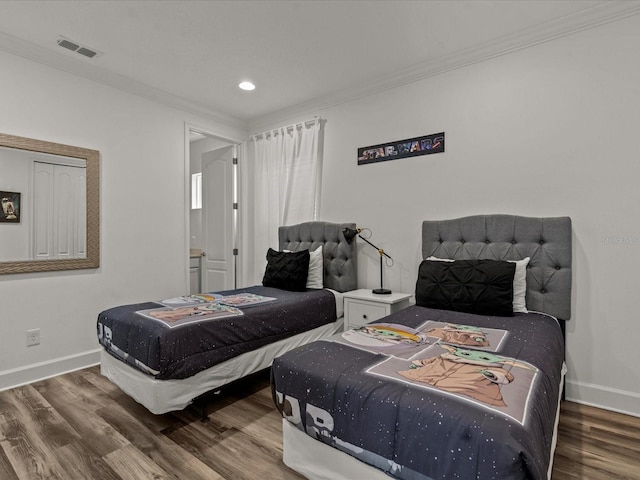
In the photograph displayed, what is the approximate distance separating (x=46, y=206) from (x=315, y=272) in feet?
7.71

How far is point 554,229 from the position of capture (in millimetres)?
2432

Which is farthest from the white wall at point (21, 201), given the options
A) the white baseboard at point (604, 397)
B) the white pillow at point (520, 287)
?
the white baseboard at point (604, 397)

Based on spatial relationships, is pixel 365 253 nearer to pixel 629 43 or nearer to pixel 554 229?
pixel 554 229

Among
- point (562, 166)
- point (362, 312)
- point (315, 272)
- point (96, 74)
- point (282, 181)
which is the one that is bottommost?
point (362, 312)

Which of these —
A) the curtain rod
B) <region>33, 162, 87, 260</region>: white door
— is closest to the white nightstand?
the curtain rod

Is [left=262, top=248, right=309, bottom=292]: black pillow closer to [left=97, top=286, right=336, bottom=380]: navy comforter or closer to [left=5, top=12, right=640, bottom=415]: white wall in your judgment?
[left=97, top=286, right=336, bottom=380]: navy comforter

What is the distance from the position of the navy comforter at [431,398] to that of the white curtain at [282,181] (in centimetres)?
226

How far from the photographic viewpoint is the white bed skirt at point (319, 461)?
1.33m

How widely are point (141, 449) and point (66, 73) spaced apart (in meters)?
3.02

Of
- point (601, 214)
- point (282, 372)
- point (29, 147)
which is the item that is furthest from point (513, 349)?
point (29, 147)

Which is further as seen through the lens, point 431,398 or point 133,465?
point 133,465

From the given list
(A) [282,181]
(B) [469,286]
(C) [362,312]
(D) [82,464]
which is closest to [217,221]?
(A) [282,181]

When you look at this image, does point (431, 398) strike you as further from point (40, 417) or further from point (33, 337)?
point (33, 337)

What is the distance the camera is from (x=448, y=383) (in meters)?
1.27
